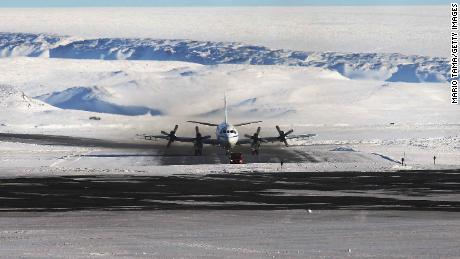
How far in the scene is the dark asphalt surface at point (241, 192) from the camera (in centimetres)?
4803

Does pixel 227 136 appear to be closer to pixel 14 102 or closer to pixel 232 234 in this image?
pixel 232 234

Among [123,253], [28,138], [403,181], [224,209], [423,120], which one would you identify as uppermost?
[123,253]

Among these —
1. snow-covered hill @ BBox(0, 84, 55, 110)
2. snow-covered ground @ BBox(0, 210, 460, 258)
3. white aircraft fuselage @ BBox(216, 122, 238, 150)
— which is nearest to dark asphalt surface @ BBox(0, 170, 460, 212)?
snow-covered ground @ BBox(0, 210, 460, 258)

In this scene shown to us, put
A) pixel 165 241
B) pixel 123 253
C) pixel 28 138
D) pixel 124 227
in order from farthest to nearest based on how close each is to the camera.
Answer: pixel 28 138, pixel 124 227, pixel 165 241, pixel 123 253

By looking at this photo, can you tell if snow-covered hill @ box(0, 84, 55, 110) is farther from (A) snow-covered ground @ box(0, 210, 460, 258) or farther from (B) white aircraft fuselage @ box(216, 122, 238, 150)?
(A) snow-covered ground @ box(0, 210, 460, 258)

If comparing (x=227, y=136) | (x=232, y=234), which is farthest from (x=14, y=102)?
(x=232, y=234)

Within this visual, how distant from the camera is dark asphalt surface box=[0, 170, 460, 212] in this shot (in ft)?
158

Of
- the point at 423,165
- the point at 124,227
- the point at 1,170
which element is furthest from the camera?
the point at 423,165

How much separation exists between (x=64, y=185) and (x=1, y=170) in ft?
61.0

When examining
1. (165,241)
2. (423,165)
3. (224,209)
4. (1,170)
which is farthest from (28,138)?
(165,241)

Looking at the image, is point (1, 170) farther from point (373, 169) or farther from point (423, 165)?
point (423, 165)

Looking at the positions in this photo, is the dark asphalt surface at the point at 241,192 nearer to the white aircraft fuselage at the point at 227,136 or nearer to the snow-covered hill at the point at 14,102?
the white aircraft fuselage at the point at 227,136

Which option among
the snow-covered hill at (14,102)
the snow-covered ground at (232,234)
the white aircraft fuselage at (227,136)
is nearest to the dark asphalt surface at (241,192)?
the snow-covered ground at (232,234)

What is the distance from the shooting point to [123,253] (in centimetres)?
3303
